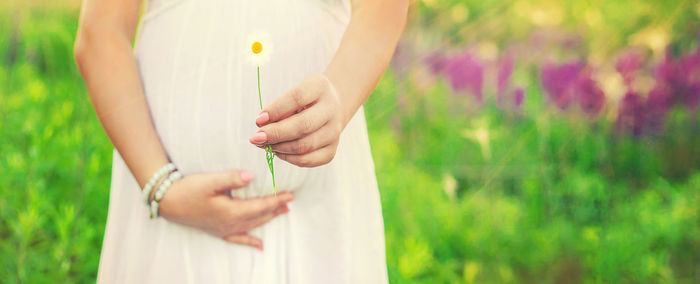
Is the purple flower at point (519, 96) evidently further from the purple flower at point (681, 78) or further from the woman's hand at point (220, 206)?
the woman's hand at point (220, 206)

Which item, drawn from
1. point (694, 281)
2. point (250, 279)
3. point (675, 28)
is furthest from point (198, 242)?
point (675, 28)

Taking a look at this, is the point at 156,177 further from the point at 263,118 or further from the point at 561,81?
the point at 561,81

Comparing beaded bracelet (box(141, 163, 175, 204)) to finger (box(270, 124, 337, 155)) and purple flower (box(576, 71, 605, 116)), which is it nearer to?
finger (box(270, 124, 337, 155))

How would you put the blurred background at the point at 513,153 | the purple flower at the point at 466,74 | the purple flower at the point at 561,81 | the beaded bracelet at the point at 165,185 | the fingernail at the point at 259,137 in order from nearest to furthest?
1. the fingernail at the point at 259,137
2. the beaded bracelet at the point at 165,185
3. the blurred background at the point at 513,153
4. the purple flower at the point at 561,81
5. the purple flower at the point at 466,74

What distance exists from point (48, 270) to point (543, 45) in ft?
3.38

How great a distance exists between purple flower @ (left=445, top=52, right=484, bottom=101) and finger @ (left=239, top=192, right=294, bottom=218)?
85cm

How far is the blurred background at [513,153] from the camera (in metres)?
0.92

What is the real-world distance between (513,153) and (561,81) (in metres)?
0.18

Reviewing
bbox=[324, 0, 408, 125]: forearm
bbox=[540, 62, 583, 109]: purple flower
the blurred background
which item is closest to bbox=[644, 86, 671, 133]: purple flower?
the blurred background

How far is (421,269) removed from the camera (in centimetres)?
94

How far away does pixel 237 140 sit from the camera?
1.33 ft

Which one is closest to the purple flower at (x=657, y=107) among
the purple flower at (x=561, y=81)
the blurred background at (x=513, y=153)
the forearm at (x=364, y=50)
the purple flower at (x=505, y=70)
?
the blurred background at (x=513, y=153)

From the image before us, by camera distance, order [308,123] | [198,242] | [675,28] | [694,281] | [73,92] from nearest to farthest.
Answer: [308,123], [198,242], [694,281], [675,28], [73,92]

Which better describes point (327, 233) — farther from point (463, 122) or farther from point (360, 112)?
point (463, 122)
